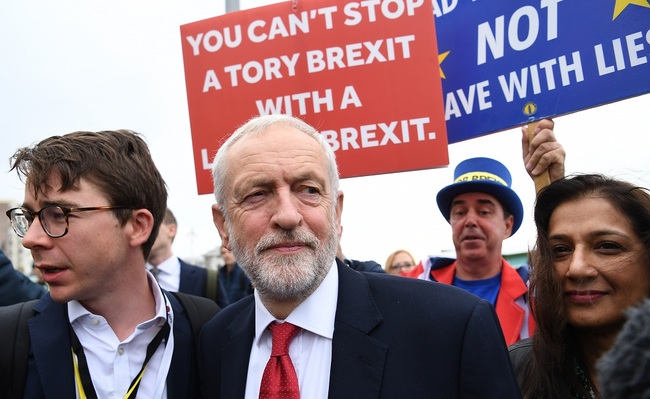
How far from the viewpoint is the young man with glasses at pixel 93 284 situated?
87.4 inches

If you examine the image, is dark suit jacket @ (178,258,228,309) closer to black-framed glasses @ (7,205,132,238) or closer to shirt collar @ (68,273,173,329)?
shirt collar @ (68,273,173,329)

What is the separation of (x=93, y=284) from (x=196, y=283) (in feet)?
8.84

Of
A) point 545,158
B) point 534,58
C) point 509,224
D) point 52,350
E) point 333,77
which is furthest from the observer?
point 509,224

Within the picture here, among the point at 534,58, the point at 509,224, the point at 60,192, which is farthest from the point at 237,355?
the point at 509,224

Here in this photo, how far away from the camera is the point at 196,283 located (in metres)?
5.01

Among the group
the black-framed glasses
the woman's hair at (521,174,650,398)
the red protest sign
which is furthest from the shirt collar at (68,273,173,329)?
the woman's hair at (521,174,650,398)

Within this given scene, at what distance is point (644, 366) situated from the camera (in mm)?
763

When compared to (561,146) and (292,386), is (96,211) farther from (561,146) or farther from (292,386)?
(561,146)

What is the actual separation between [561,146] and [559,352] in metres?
0.86

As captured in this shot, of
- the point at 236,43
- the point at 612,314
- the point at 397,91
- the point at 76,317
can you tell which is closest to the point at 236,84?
the point at 236,43

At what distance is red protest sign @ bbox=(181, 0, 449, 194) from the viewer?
312 cm

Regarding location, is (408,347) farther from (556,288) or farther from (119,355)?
(119,355)

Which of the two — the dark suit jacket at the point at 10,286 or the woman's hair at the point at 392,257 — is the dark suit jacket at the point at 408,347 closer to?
the dark suit jacket at the point at 10,286

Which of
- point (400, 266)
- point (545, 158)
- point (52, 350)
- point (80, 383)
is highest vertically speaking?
point (545, 158)
